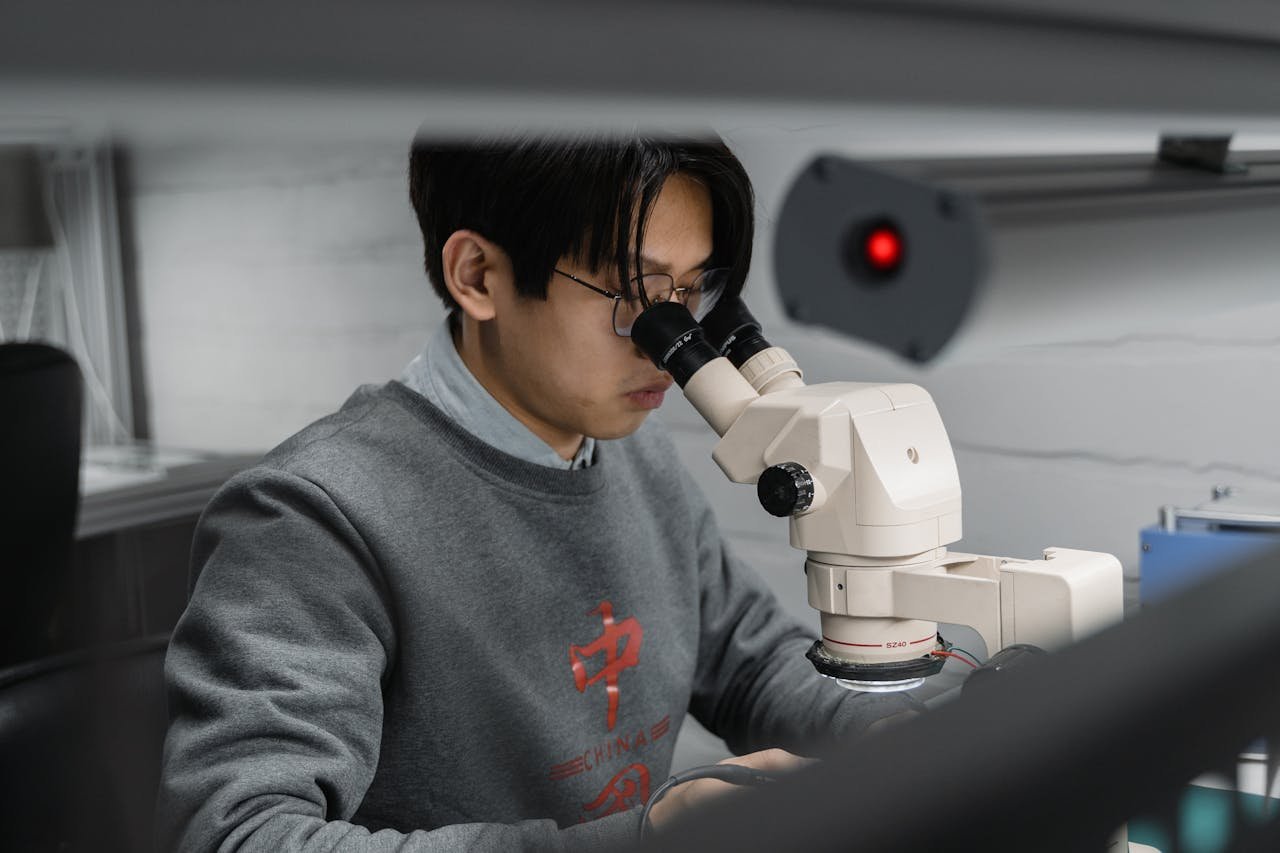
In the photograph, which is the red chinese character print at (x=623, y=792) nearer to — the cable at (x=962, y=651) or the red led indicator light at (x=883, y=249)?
the cable at (x=962, y=651)

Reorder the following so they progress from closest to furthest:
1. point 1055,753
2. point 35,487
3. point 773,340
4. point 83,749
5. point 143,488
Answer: point 1055,753 < point 773,340 < point 83,749 < point 35,487 < point 143,488

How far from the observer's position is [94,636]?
2.12 meters

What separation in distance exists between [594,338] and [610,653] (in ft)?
1.06

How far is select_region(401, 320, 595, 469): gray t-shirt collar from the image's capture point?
3.75ft

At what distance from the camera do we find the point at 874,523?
0.80 m

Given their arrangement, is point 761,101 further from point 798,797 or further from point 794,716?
point 794,716

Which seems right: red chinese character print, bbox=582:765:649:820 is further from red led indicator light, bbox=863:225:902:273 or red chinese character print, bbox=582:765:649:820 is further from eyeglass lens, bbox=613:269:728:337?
red led indicator light, bbox=863:225:902:273

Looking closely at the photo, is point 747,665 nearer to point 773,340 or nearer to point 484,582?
point 484,582

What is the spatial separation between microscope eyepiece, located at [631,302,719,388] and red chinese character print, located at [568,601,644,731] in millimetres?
362

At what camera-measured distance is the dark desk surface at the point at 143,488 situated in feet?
7.61

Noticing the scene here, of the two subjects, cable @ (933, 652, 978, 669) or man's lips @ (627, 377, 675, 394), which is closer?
cable @ (933, 652, 978, 669)

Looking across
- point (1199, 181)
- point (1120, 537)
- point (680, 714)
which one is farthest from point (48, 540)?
point (1199, 181)

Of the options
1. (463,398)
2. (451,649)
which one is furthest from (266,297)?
(451,649)

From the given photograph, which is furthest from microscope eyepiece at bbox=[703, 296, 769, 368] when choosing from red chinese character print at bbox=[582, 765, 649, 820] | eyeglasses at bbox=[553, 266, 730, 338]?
red chinese character print at bbox=[582, 765, 649, 820]
